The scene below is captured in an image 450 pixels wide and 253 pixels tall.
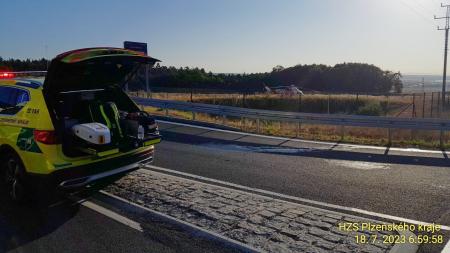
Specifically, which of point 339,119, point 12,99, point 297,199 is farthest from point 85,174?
point 339,119

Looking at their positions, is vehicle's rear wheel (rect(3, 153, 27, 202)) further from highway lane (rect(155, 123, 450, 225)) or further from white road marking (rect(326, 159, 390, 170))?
white road marking (rect(326, 159, 390, 170))

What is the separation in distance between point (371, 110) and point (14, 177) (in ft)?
97.6

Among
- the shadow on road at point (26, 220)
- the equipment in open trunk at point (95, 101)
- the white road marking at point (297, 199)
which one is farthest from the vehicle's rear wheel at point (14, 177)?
the white road marking at point (297, 199)

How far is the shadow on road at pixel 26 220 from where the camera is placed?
4.93m

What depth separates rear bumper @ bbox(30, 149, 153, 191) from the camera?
557 centimetres

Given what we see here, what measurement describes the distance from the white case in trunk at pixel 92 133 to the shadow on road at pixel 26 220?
102cm

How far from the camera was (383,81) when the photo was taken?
303ft

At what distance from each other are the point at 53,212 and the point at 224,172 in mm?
3291

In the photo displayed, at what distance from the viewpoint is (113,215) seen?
563 cm

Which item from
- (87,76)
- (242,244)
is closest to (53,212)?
(87,76)

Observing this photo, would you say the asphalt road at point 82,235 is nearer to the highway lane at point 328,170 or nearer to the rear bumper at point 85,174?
the rear bumper at point 85,174

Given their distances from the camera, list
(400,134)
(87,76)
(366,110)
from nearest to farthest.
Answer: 1. (87,76)
2. (400,134)
3. (366,110)

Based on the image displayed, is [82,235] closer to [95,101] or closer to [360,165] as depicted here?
[95,101]

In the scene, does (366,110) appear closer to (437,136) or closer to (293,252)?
(437,136)
